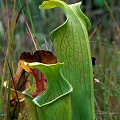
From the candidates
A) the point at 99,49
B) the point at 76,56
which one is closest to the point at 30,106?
the point at 76,56

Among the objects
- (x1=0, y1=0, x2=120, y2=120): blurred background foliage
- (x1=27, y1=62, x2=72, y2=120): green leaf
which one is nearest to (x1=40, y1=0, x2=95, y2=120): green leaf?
(x1=27, y1=62, x2=72, y2=120): green leaf

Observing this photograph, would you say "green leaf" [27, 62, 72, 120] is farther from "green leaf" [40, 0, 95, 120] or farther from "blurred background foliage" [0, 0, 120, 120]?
"blurred background foliage" [0, 0, 120, 120]

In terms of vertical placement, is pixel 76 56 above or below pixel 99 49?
above

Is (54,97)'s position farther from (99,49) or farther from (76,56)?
(99,49)

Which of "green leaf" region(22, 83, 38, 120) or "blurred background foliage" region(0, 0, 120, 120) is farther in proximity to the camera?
"blurred background foliage" region(0, 0, 120, 120)

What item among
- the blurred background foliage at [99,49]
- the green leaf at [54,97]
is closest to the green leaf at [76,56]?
the green leaf at [54,97]

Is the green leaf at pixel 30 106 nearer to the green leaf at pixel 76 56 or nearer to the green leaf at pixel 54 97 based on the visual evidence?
the green leaf at pixel 54 97
